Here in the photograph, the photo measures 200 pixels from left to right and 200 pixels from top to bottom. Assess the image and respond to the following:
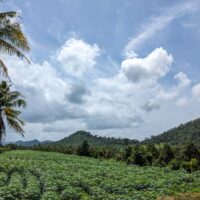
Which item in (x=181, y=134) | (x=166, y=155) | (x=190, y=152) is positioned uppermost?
(x=181, y=134)

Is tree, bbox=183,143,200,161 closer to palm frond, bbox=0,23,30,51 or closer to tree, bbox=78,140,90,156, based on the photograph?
palm frond, bbox=0,23,30,51

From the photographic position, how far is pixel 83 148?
62688mm

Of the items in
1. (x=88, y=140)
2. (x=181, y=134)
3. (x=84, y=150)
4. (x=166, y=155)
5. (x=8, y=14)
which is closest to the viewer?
(x=8, y=14)

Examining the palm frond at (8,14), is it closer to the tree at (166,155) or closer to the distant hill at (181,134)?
the tree at (166,155)

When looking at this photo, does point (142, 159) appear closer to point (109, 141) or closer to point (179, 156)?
point (179, 156)

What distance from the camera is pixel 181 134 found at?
359ft

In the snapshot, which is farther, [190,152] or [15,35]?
[190,152]

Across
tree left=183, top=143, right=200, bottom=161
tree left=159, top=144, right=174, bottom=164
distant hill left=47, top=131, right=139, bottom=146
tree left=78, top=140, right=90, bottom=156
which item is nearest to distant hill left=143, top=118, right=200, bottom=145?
distant hill left=47, top=131, right=139, bottom=146

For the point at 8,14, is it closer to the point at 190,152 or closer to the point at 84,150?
the point at 190,152

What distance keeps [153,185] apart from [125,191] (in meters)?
2.12

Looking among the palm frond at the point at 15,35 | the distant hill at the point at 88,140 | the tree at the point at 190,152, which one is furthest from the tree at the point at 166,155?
the distant hill at the point at 88,140

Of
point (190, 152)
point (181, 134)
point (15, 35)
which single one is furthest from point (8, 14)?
point (181, 134)

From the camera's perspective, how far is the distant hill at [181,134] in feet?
330

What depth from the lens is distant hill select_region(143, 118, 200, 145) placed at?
100 metres
